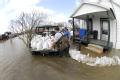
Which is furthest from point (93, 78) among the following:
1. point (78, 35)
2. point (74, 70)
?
point (78, 35)

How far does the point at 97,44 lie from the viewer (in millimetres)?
14516

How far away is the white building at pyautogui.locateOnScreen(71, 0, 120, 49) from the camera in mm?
13445

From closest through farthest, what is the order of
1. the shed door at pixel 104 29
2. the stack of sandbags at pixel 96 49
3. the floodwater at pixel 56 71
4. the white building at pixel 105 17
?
1. the floodwater at pixel 56 71
2. the stack of sandbags at pixel 96 49
3. the white building at pixel 105 17
4. the shed door at pixel 104 29

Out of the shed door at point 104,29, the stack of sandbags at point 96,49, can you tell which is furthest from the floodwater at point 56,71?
the shed door at point 104,29

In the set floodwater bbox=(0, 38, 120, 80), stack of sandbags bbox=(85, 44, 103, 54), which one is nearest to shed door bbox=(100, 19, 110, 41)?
stack of sandbags bbox=(85, 44, 103, 54)

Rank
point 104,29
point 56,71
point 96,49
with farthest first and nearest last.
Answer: point 104,29
point 96,49
point 56,71

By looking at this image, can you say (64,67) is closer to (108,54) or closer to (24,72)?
(24,72)

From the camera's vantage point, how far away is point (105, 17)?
15.0 metres

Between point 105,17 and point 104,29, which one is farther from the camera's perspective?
point 104,29

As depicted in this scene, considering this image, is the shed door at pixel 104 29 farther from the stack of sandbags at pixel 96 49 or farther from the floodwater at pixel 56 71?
the floodwater at pixel 56 71

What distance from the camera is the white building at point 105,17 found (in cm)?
1345

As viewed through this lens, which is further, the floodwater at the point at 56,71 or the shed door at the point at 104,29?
the shed door at the point at 104,29

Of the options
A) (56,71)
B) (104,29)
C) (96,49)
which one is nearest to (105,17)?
(104,29)

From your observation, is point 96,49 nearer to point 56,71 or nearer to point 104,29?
point 104,29
